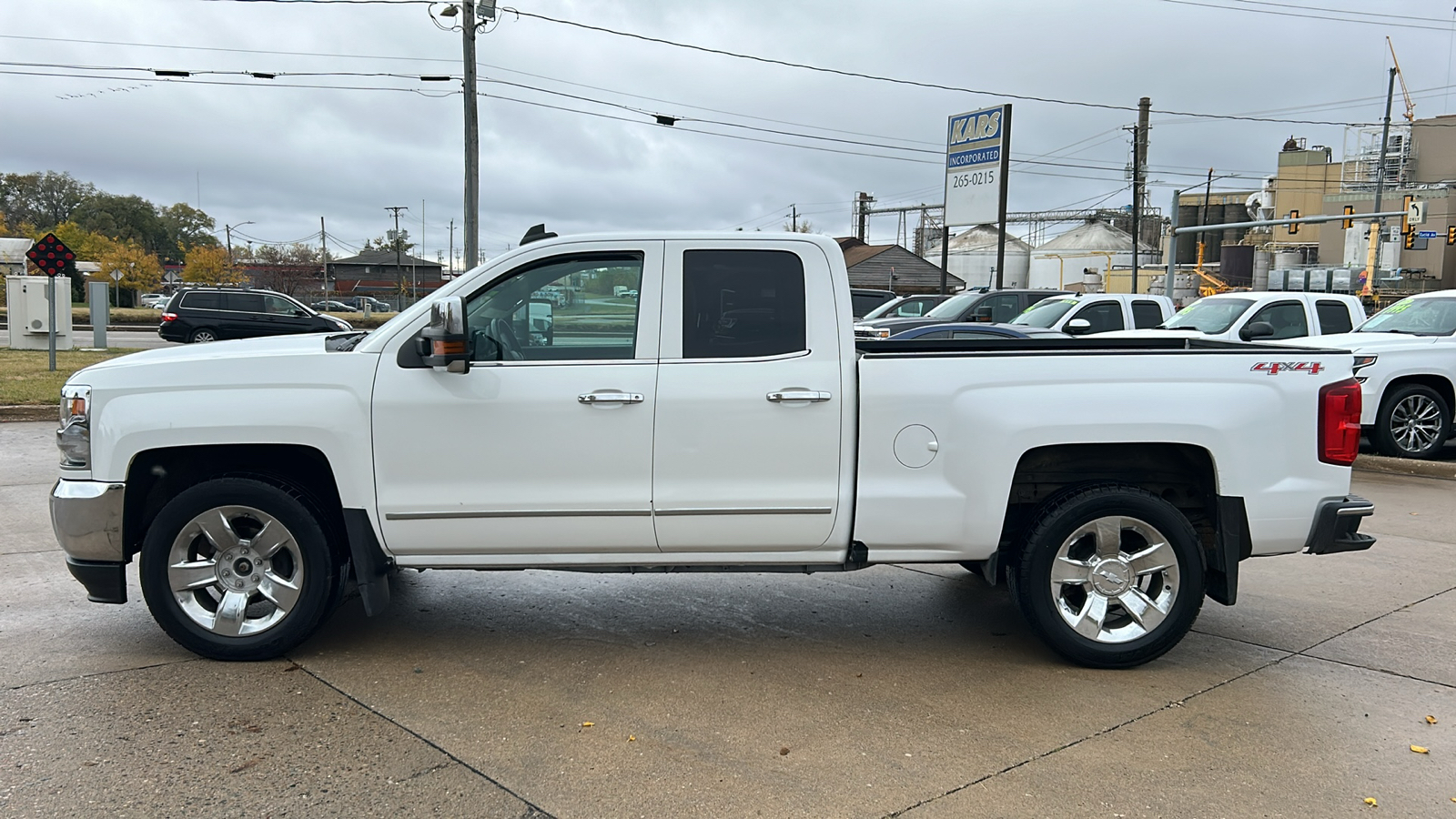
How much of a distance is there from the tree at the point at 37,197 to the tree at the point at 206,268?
30414mm

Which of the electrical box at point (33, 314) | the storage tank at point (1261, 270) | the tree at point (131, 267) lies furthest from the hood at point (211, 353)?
the tree at point (131, 267)

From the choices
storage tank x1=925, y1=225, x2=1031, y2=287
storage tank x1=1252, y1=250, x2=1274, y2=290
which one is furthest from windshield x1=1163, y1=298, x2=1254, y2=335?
storage tank x1=925, y1=225, x2=1031, y2=287

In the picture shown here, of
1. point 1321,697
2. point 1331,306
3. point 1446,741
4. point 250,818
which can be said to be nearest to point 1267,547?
point 1321,697

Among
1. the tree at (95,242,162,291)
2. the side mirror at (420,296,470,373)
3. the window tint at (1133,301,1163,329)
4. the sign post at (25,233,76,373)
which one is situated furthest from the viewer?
the tree at (95,242,162,291)

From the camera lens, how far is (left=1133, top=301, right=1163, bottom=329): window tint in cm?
1667

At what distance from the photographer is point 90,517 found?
14.9 feet

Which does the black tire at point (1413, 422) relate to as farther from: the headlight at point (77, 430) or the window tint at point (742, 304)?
the headlight at point (77, 430)

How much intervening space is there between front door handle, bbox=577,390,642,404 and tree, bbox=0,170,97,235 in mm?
109213

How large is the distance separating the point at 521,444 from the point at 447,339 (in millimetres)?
562

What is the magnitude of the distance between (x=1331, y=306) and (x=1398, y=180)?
199 ft

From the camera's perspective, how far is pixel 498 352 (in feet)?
15.3

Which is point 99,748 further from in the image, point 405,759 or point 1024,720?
point 1024,720

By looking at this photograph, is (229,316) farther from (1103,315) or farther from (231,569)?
(231,569)

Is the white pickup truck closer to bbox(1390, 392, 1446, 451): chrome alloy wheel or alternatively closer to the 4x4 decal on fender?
the 4x4 decal on fender
